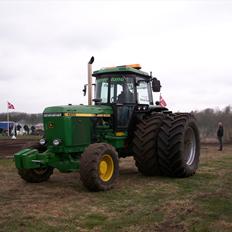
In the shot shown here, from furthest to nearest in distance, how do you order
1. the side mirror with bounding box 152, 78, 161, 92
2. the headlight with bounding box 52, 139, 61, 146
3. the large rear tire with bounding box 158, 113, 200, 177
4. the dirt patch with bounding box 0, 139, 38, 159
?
the dirt patch with bounding box 0, 139, 38, 159 < the side mirror with bounding box 152, 78, 161, 92 < the large rear tire with bounding box 158, 113, 200, 177 < the headlight with bounding box 52, 139, 61, 146

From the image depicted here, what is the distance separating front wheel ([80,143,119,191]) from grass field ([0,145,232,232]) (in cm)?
21

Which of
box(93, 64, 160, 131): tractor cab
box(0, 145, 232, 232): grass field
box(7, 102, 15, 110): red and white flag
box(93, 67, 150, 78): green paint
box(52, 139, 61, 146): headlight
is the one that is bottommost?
box(0, 145, 232, 232): grass field

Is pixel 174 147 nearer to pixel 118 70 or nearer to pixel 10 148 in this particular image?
pixel 118 70

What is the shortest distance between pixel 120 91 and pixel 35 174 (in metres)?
3.04

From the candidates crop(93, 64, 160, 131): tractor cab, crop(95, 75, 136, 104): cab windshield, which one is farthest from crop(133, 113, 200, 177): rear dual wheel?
crop(95, 75, 136, 104): cab windshield

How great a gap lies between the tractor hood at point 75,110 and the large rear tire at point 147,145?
1.04m

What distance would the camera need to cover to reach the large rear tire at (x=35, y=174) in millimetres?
10125

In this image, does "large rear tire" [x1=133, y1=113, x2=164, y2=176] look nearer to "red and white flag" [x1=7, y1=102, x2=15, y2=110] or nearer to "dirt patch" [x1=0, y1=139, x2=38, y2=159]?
"dirt patch" [x1=0, y1=139, x2=38, y2=159]

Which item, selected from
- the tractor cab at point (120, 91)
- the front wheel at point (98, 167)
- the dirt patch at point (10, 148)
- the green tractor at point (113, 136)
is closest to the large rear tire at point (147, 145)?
the green tractor at point (113, 136)

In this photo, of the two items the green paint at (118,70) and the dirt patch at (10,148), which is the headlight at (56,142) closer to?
the dirt patch at (10,148)

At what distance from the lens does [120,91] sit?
1139cm

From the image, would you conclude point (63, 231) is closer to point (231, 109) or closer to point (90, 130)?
point (90, 130)

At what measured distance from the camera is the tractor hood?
32.1 ft

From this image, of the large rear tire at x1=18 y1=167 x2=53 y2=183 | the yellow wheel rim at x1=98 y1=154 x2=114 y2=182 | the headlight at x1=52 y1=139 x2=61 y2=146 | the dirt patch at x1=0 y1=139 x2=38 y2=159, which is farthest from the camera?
the dirt patch at x1=0 y1=139 x2=38 y2=159
